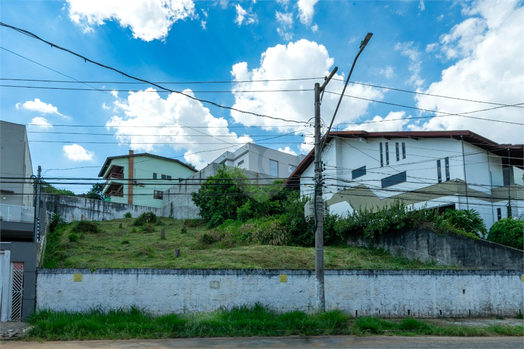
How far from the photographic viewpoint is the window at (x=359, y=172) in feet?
94.2

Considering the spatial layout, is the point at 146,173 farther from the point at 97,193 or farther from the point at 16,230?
the point at 16,230

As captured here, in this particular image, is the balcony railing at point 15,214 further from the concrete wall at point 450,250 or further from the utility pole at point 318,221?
the concrete wall at point 450,250

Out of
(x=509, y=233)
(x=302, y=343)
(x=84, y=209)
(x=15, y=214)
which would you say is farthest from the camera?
(x=84, y=209)

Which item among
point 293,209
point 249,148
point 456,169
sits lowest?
point 293,209

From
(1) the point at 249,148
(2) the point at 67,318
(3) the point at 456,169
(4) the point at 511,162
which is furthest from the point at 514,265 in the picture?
(1) the point at 249,148

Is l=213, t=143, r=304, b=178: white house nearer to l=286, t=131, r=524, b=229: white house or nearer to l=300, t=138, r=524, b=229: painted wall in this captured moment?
l=300, t=138, r=524, b=229: painted wall

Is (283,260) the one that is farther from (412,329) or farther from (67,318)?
(67,318)

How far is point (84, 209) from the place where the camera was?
3944 centimetres

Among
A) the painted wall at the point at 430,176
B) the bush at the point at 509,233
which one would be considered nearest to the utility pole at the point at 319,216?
the painted wall at the point at 430,176

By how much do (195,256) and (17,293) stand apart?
7633 mm

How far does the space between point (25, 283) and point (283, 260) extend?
10327 millimetres

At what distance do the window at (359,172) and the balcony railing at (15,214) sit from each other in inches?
770

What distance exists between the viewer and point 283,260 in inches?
773

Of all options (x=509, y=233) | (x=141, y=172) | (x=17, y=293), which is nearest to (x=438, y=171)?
(x=509, y=233)
